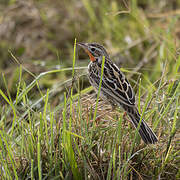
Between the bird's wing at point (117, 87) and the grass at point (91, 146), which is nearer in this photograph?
the grass at point (91, 146)

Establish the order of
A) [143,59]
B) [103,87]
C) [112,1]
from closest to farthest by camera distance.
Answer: [103,87]
[143,59]
[112,1]

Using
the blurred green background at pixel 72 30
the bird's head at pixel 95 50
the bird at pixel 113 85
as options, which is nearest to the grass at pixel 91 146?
the bird at pixel 113 85

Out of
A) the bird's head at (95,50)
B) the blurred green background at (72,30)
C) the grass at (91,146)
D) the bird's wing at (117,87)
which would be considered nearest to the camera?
the grass at (91,146)

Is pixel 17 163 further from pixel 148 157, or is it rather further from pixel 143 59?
pixel 143 59

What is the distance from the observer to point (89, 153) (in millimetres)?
3262

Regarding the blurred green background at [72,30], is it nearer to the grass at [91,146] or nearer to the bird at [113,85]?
the bird at [113,85]

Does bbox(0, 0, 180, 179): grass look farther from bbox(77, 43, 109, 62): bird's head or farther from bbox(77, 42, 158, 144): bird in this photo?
bbox(77, 43, 109, 62): bird's head

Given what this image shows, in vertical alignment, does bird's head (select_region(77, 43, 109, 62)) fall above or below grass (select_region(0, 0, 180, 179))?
above

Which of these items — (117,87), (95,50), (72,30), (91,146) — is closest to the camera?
(91,146)

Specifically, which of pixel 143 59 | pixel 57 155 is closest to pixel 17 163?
pixel 57 155

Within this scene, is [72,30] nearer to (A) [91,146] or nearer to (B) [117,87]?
(B) [117,87]

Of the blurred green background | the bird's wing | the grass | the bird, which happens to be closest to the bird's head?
the bird

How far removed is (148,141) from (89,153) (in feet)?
1.68

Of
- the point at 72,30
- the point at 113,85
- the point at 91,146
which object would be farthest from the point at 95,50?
the point at 72,30
